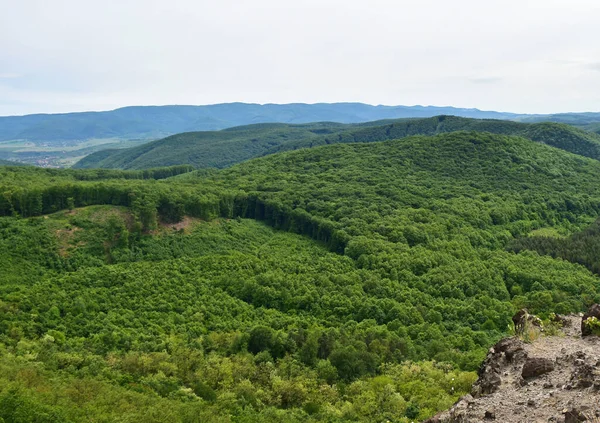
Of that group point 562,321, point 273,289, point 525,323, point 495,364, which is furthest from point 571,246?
point 495,364

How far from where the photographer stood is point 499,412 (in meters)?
19.8

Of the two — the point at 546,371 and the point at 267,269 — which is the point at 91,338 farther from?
the point at 546,371

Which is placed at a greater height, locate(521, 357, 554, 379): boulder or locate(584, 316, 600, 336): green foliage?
locate(584, 316, 600, 336): green foliage

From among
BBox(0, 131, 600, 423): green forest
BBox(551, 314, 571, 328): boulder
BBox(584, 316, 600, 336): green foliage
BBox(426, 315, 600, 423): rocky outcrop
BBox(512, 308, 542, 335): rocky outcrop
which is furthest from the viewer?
BBox(0, 131, 600, 423): green forest

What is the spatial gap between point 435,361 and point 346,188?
65.5m

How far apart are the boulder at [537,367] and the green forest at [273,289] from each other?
1113cm

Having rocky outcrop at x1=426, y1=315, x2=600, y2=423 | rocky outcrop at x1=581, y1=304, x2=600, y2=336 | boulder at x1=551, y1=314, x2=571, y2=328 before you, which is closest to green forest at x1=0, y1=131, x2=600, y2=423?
boulder at x1=551, y1=314, x2=571, y2=328

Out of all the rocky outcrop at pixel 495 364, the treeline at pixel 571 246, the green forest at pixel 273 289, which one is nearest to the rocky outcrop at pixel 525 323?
the rocky outcrop at pixel 495 364

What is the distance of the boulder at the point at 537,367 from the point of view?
22203mm

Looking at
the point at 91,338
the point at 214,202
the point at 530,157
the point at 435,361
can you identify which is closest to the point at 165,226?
the point at 214,202

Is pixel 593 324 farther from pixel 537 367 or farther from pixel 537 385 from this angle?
pixel 537 385

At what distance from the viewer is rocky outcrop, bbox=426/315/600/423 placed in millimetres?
18609

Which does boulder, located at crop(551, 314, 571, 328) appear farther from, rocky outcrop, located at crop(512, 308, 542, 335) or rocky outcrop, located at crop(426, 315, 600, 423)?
rocky outcrop, located at crop(426, 315, 600, 423)

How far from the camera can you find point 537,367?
73.2ft
